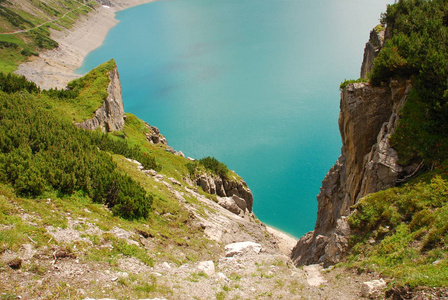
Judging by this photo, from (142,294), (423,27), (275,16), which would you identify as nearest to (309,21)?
(275,16)

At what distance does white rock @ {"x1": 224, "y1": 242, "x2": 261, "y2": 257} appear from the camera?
19.1 meters

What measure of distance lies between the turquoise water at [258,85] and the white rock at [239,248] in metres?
25.4

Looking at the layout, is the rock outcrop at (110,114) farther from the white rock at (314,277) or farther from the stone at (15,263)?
the white rock at (314,277)

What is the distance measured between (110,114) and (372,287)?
36332mm

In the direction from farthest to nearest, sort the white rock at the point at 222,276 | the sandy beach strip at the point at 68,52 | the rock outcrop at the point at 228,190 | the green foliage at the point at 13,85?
the sandy beach strip at the point at 68,52
the green foliage at the point at 13,85
the rock outcrop at the point at 228,190
the white rock at the point at 222,276

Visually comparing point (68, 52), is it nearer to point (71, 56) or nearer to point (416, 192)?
point (71, 56)

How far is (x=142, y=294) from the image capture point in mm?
11789

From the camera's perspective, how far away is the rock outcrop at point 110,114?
3684 centimetres

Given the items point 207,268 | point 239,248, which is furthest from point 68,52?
point 207,268

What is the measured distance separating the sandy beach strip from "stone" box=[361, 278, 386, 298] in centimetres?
7808

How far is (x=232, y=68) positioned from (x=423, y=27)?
7109 centimetres

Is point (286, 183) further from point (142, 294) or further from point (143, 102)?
point (143, 102)

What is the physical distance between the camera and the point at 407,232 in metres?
16.0

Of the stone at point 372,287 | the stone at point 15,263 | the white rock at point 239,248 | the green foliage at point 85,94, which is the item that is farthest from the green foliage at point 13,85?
the stone at point 372,287
